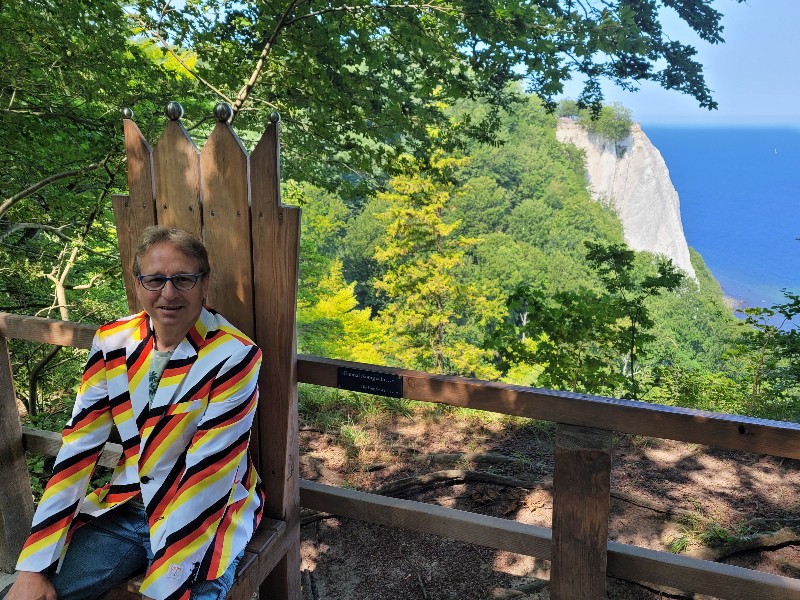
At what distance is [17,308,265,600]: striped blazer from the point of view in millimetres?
1178

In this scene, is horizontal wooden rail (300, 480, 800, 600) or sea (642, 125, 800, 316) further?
sea (642, 125, 800, 316)

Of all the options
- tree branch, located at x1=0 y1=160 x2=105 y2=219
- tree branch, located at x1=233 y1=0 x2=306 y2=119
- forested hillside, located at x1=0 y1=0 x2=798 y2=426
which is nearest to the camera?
tree branch, located at x1=0 y1=160 x2=105 y2=219

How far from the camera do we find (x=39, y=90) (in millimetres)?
4031

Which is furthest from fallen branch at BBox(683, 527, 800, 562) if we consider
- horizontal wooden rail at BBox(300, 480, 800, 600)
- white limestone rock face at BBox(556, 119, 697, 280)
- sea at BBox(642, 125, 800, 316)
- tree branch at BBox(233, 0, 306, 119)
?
sea at BBox(642, 125, 800, 316)

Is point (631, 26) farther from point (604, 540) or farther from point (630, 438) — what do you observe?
point (604, 540)

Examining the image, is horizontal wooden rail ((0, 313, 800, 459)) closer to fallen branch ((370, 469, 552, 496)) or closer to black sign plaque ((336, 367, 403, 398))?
black sign plaque ((336, 367, 403, 398))

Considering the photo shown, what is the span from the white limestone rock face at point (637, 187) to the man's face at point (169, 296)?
5967 cm

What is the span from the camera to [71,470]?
127 centimetres

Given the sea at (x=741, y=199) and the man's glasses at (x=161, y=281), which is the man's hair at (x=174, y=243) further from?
the sea at (x=741, y=199)

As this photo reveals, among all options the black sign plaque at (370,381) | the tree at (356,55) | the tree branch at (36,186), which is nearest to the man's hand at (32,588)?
the black sign plaque at (370,381)

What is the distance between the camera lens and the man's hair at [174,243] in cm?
127

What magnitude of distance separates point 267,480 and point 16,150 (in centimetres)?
393

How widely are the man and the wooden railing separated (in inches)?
12.4

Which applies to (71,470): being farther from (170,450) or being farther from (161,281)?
(161,281)
